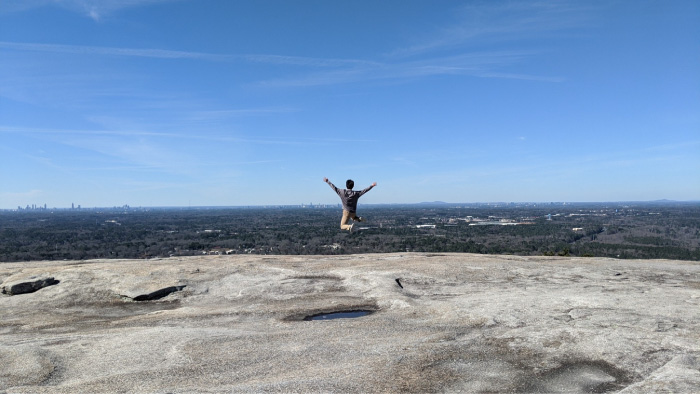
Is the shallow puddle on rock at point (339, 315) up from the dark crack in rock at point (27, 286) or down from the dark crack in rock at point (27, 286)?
down

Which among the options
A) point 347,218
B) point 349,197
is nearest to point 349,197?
point 349,197

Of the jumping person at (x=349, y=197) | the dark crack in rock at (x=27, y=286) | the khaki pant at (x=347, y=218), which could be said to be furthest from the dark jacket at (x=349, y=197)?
the dark crack in rock at (x=27, y=286)

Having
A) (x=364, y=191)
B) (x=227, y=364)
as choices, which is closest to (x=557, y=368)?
(x=227, y=364)

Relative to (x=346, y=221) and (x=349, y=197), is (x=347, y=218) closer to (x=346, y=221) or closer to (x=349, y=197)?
(x=346, y=221)

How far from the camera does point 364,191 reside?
1424cm

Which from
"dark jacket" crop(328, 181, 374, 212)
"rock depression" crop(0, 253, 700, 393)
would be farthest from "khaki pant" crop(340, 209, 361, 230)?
"rock depression" crop(0, 253, 700, 393)

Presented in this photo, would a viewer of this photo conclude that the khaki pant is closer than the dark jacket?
No

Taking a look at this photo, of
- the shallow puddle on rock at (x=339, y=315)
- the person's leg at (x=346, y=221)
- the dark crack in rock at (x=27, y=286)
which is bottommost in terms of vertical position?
the shallow puddle on rock at (x=339, y=315)

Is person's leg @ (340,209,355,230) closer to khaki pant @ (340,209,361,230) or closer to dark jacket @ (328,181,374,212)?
khaki pant @ (340,209,361,230)

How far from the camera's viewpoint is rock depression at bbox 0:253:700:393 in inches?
298

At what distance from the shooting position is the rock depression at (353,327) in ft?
24.8

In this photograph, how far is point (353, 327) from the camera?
10.4 metres

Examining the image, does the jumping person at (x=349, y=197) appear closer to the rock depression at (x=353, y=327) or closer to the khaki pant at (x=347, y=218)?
the khaki pant at (x=347, y=218)

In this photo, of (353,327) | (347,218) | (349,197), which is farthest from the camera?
(347,218)
